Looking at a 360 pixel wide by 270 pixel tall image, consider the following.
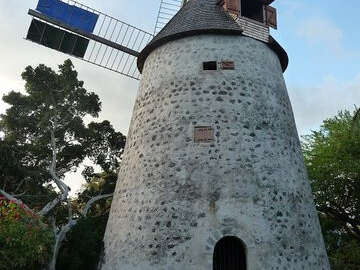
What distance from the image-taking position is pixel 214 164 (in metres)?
8.98

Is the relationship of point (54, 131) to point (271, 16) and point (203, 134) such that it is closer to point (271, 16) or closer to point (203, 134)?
point (203, 134)

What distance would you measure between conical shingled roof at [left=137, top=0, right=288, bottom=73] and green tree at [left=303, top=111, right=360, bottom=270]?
19.4 feet

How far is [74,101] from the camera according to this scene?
16.1 metres

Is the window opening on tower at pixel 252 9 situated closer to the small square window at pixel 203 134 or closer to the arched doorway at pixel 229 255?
the small square window at pixel 203 134

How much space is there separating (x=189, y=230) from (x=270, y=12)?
7228mm

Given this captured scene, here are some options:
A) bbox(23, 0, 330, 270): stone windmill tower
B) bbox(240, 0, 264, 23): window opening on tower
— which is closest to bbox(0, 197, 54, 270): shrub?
bbox(23, 0, 330, 270): stone windmill tower

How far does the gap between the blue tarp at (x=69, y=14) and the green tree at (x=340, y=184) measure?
1095 centimetres

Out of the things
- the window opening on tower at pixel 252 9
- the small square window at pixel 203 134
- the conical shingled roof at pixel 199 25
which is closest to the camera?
the small square window at pixel 203 134

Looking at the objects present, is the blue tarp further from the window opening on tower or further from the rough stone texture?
the window opening on tower

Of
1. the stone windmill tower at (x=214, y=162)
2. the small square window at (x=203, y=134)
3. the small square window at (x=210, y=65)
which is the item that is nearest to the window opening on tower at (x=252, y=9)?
the stone windmill tower at (x=214, y=162)

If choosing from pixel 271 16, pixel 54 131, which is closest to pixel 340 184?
pixel 271 16

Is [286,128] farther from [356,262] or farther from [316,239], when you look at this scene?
[356,262]

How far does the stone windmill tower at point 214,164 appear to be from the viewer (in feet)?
27.5

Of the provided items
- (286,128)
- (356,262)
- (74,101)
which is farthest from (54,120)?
(356,262)
